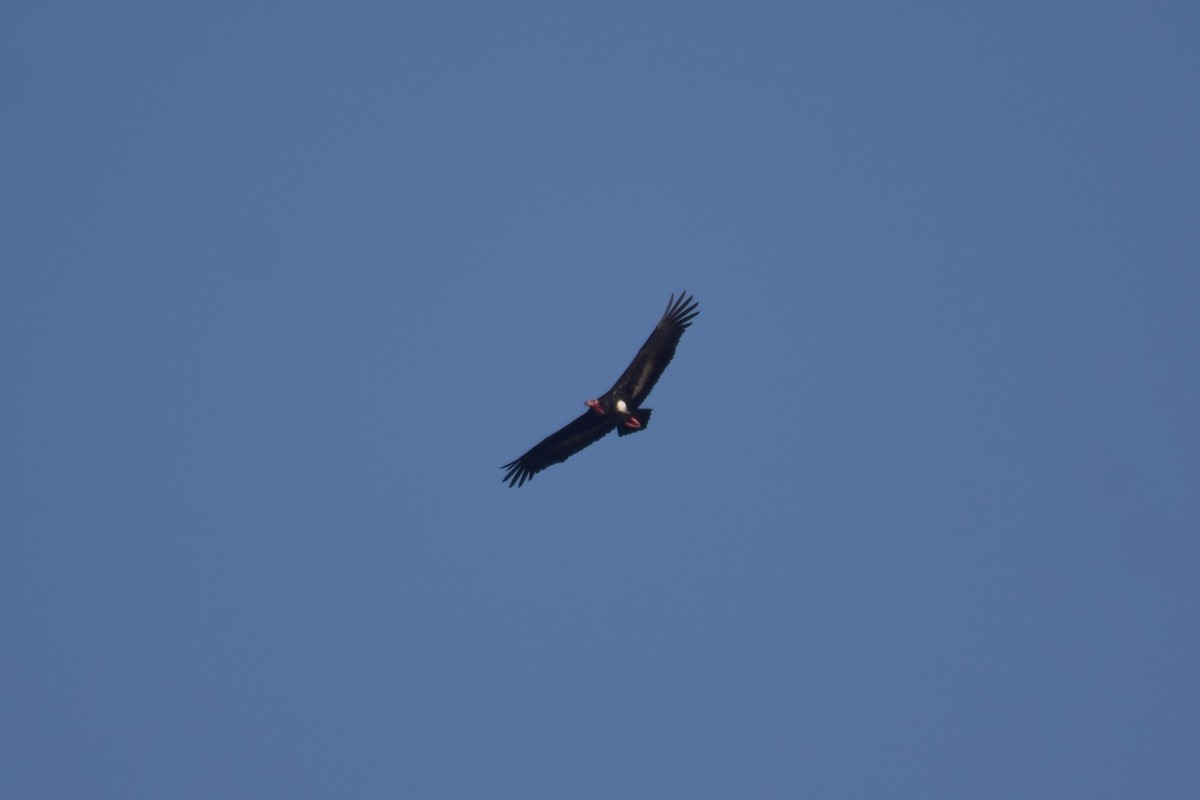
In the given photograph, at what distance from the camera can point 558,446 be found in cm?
3841

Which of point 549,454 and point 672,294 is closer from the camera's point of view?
point 672,294

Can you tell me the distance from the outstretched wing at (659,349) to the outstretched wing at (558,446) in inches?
60.1

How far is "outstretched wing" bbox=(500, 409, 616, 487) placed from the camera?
37531 mm

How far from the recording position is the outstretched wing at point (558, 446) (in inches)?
1478

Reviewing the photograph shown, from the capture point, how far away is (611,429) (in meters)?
37.5

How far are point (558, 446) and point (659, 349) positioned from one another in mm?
3870

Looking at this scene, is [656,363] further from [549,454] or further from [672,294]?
[549,454]

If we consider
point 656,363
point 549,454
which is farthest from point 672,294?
point 549,454

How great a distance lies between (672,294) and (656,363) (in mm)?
1524

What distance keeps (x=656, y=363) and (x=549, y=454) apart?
393 centimetres

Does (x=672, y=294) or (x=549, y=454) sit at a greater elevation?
(x=672, y=294)

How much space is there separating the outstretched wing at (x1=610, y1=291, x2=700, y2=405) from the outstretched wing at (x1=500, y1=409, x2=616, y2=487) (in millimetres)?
1526

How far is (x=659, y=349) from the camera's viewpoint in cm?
3609

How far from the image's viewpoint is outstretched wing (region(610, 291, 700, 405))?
35938 millimetres
